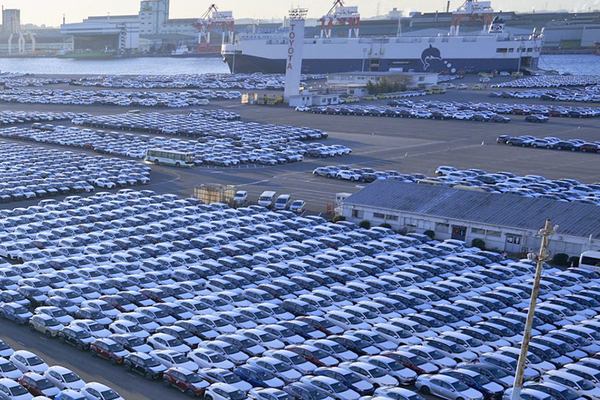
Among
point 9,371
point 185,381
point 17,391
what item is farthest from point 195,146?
point 17,391

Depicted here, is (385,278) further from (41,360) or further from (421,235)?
(41,360)

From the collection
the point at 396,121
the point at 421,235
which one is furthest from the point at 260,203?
the point at 396,121

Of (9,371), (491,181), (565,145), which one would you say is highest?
(565,145)

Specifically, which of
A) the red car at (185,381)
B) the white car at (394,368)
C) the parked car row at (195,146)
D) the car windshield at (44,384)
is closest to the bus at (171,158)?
the parked car row at (195,146)

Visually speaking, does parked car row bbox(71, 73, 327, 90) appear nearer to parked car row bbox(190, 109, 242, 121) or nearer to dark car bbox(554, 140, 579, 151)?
parked car row bbox(190, 109, 242, 121)

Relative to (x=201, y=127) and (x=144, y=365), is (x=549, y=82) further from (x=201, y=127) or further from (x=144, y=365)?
(x=144, y=365)
